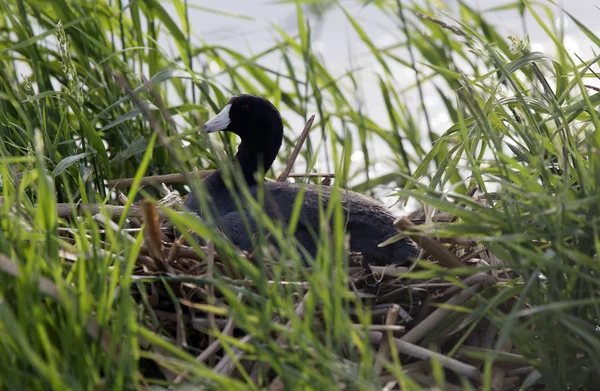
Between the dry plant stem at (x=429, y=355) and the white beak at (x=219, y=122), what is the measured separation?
170 centimetres

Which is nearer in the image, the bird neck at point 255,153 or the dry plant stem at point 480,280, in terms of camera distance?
the dry plant stem at point 480,280

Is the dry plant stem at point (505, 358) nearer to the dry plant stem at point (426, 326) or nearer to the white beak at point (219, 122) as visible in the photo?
the dry plant stem at point (426, 326)

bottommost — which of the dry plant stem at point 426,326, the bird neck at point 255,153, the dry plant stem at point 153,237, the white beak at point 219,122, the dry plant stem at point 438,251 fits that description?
the dry plant stem at point 426,326

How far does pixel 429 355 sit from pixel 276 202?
1146 millimetres

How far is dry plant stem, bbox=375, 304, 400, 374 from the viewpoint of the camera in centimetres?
222

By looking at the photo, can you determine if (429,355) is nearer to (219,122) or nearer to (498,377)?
(498,377)

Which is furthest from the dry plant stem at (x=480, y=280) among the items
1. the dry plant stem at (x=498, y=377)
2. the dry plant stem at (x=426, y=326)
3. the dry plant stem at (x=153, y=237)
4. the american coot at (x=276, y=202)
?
the dry plant stem at (x=153, y=237)

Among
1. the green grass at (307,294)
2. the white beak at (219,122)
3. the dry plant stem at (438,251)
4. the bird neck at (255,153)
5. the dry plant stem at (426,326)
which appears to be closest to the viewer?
the green grass at (307,294)

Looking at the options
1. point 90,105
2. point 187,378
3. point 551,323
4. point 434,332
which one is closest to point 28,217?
point 187,378

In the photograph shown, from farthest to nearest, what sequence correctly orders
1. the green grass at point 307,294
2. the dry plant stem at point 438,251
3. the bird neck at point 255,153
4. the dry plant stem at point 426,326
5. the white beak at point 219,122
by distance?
the bird neck at point 255,153 → the white beak at point 219,122 → the dry plant stem at point 438,251 → the dry plant stem at point 426,326 → the green grass at point 307,294

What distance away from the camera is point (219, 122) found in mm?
3893

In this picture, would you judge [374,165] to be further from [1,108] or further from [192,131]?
[1,108]

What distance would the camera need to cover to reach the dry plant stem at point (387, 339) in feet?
7.28

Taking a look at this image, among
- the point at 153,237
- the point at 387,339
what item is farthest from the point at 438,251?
the point at 153,237
